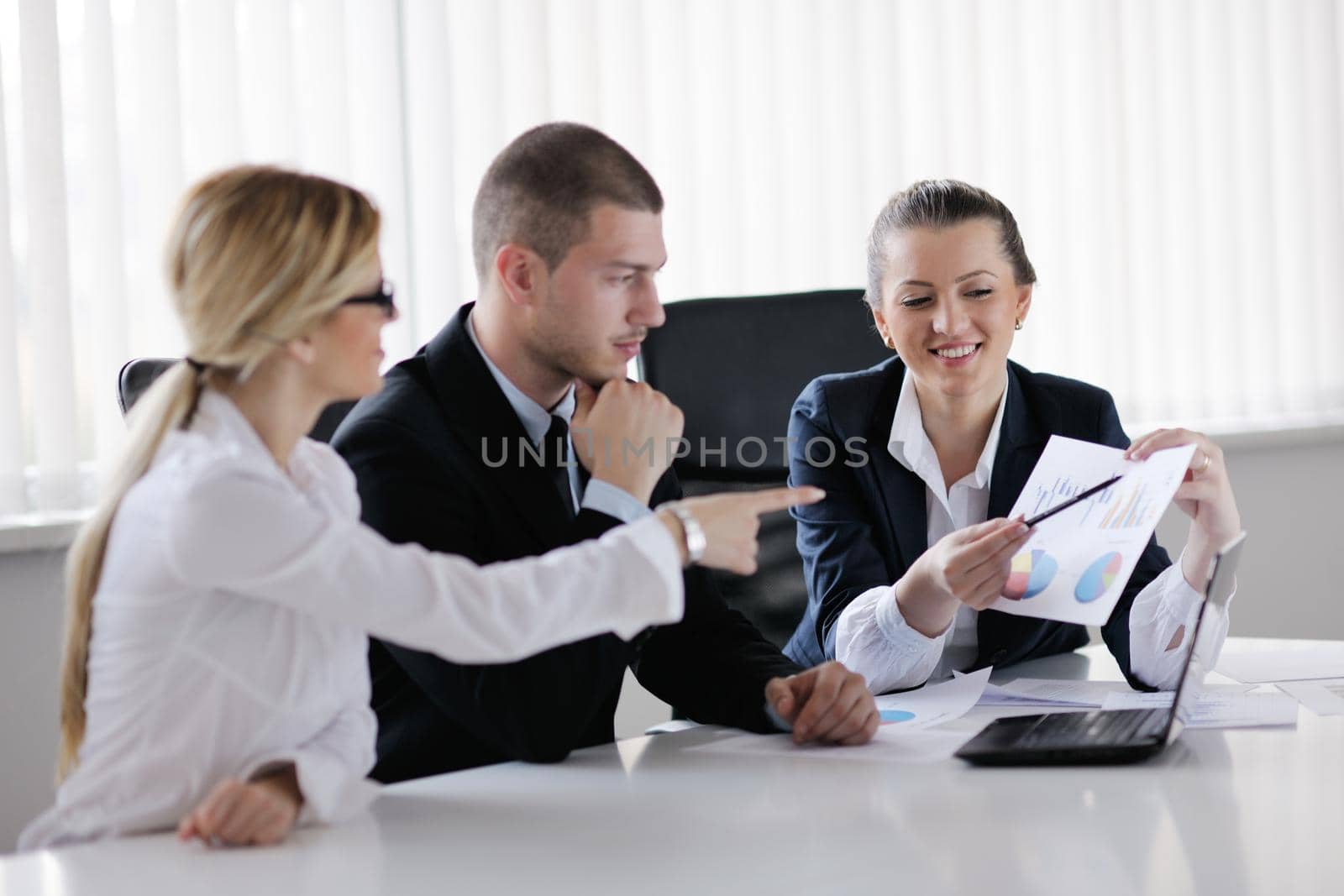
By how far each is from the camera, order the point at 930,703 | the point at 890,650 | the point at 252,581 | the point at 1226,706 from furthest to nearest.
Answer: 1. the point at 890,650
2. the point at 930,703
3. the point at 1226,706
4. the point at 252,581

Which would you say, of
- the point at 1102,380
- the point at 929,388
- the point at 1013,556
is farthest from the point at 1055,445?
the point at 1102,380

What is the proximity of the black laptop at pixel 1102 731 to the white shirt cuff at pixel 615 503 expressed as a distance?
381 millimetres

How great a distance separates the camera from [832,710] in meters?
1.36

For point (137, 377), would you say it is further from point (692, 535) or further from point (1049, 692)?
point (1049, 692)

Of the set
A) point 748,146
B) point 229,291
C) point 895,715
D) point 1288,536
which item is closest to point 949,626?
point 895,715

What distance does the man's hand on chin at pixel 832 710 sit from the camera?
135 cm

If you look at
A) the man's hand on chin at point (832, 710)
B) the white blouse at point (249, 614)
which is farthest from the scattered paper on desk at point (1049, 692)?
the white blouse at point (249, 614)

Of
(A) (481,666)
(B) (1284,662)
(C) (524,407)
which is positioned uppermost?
(C) (524,407)

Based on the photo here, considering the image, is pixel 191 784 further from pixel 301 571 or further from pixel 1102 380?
pixel 1102 380

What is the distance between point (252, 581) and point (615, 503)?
1.35ft

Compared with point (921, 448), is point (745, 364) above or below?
above

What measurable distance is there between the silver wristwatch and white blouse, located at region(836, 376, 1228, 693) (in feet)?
1.80

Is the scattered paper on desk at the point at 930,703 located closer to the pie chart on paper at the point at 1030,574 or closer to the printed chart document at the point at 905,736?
the printed chart document at the point at 905,736

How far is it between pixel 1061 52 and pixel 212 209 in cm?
280
